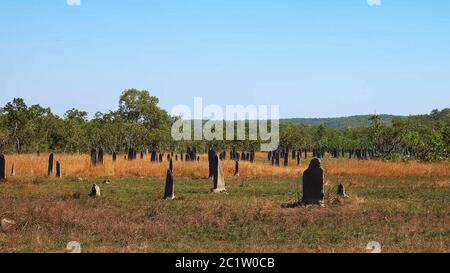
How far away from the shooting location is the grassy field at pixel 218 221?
1479cm

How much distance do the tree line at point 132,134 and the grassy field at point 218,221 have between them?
38.0 metres

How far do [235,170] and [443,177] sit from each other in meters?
14.5

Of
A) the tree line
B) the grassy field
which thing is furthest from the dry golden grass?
the tree line

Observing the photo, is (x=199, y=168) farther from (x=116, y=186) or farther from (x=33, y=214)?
(x=33, y=214)

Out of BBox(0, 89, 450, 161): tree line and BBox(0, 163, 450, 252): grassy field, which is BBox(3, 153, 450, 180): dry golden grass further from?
BBox(0, 89, 450, 161): tree line

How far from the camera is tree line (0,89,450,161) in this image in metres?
69.8

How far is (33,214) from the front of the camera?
18.6 meters

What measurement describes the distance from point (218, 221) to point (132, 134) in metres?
71.5

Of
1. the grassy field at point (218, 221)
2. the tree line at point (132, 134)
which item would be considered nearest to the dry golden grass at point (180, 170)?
the grassy field at point (218, 221)

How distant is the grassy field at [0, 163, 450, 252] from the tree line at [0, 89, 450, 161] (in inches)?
1497

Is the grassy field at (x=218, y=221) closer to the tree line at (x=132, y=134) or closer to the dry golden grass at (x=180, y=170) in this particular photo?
the dry golden grass at (x=180, y=170)

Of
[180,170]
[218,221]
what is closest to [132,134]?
[180,170]

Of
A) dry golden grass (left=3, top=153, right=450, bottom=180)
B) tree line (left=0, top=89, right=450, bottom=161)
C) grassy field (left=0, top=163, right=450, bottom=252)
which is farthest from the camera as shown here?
tree line (left=0, top=89, right=450, bottom=161)
